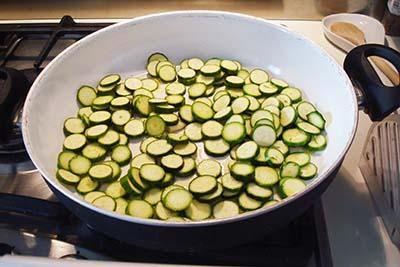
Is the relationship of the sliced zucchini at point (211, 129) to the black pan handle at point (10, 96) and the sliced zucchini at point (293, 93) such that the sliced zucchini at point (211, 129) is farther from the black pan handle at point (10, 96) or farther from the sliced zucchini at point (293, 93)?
the black pan handle at point (10, 96)

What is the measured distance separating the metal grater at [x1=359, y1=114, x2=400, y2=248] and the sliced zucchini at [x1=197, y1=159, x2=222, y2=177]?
22cm

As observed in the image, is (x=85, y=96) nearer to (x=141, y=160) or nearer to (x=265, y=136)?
(x=141, y=160)

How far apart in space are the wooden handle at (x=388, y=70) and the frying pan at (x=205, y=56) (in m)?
0.16

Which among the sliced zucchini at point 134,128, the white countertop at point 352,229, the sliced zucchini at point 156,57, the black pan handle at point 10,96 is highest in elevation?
the black pan handle at point 10,96

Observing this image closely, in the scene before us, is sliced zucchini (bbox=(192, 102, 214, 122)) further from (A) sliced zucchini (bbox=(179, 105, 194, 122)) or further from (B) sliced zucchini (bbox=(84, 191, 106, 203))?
(B) sliced zucchini (bbox=(84, 191, 106, 203))

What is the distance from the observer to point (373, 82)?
63 centimetres

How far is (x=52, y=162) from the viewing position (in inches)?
26.6

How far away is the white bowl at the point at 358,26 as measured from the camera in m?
0.93

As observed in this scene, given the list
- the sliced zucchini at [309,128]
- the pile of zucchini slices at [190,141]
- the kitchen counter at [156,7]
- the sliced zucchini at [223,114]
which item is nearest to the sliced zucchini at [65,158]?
the pile of zucchini slices at [190,141]

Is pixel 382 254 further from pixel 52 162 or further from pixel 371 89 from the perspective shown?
pixel 52 162

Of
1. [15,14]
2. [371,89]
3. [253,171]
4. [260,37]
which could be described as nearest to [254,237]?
[253,171]

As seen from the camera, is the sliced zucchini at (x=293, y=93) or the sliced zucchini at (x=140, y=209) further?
the sliced zucchini at (x=293, y=93)

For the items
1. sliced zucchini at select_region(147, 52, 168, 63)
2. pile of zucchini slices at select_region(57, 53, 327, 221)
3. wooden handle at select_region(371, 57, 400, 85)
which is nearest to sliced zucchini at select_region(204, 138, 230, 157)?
pile of zucchini slices at select_region(57, 53, 327, 221)

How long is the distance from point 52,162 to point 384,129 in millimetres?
460
